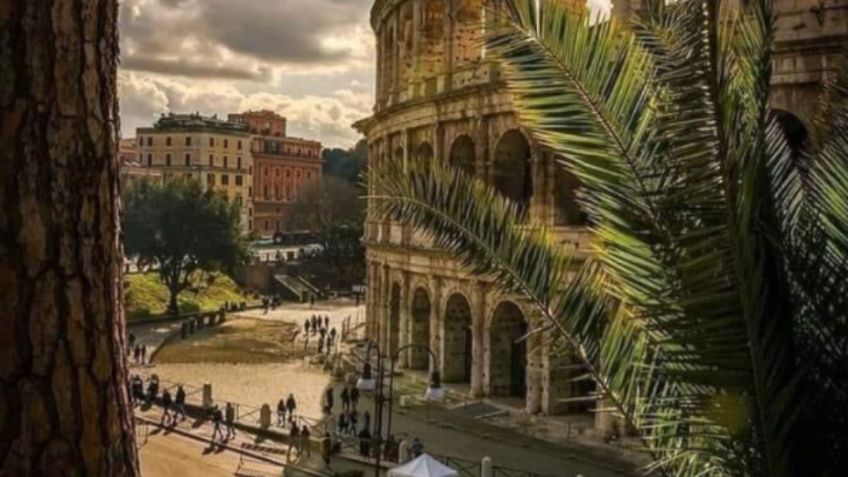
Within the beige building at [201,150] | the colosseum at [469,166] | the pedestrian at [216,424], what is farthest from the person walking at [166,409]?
the beige building at [201,150]

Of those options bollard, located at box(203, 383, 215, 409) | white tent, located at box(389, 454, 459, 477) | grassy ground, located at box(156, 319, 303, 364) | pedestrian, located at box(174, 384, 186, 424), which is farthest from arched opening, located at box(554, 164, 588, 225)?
grassy ground, located at box(156, 319, 303, 364)

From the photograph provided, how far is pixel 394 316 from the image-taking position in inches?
1300

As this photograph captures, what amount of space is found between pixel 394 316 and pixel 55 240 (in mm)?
30034

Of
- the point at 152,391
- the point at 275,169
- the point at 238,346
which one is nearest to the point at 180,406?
the point at 152,391

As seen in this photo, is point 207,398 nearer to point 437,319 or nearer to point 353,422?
point 353,422

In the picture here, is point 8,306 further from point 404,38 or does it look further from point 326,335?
point 326,335

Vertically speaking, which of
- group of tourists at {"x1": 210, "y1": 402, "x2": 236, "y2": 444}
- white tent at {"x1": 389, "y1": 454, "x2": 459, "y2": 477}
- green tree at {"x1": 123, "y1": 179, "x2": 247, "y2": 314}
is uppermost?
green tree at {"x1": 123, "y1": 179, "x2": 247, "y2": 314}

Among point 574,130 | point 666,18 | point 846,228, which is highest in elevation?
point 666,18

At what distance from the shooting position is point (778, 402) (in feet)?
15.2

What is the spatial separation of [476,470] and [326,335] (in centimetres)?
2399

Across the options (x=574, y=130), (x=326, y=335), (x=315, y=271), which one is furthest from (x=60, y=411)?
(x=315, y=271)

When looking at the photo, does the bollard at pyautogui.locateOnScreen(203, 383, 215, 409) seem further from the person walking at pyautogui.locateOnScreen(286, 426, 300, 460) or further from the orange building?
the orange building

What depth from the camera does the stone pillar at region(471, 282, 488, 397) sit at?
88.2 ft

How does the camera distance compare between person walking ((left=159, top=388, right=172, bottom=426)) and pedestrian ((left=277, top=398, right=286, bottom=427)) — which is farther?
person walking ((left=159, top=388, right=172, bottom=426))
